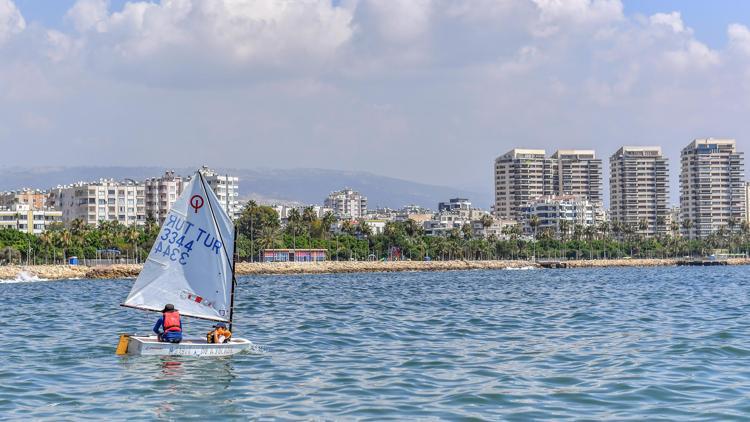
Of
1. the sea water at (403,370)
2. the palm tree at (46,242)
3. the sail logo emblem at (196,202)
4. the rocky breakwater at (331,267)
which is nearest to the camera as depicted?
the sea water at (403,370)

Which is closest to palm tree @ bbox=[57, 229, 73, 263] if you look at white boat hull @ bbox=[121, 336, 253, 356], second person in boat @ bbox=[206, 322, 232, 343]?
white boat hull @ bbox=[121, 336, 253, 356]

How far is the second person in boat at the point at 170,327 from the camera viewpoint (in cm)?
2883

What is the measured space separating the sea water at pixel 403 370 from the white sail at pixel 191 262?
217 cm

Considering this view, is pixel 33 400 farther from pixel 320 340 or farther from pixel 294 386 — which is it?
pixel 320 340

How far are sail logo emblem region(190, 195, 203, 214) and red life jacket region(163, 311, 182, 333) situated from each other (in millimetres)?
3310

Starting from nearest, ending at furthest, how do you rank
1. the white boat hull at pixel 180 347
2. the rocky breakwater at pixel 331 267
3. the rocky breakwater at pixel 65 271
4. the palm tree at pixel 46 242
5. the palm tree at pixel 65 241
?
1. the white boat hull at pixel 180 347
2. the rocky breakwater at pixel 65 271
3. the palm tree at pixel 46 242
4. the palm tree at pixel 65 241
5. the rocky breakwater at pixel 331 267

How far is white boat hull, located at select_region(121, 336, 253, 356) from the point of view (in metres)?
28.6

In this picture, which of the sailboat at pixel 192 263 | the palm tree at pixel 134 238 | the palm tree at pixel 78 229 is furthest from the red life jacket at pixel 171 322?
the palm tree at pixel 78 229

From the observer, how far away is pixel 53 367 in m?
28.2

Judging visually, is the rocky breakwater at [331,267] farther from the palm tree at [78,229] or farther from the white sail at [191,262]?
the white sail at [191,262]

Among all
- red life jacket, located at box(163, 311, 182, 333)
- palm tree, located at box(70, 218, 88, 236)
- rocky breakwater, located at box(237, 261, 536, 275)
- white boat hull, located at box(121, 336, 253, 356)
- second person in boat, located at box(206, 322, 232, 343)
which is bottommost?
rocky breakwater, located at box(237, 261, 536, 275)

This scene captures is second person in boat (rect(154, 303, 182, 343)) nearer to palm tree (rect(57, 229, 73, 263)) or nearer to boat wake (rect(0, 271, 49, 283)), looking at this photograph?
boat wake (rect(0, 271, 49, 283))

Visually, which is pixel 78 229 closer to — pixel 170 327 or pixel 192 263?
pixel 192 263

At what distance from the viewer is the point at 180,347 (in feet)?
94.0
